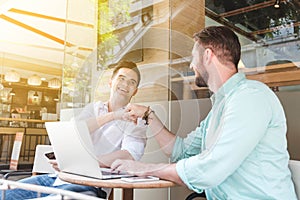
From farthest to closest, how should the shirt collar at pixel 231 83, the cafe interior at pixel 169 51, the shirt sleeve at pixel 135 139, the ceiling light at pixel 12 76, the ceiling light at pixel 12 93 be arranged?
the ceiling light at pixel 12 93
the ceiling light at pixel 12 76
the cafe interior at pixel 169 51
the shirt sleeve at pixel 135 139
the shirt collar at pixel 231 83

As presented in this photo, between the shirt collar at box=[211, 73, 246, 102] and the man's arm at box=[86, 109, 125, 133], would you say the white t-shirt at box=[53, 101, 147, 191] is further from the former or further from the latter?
the shirt collar at box=[211, 73, 246, 102]

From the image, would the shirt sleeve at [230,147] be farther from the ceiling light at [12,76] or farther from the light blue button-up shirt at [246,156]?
the ceiling light at [12,76]

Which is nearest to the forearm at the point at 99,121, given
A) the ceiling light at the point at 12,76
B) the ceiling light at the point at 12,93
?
the ceiling light at the point at 12,76

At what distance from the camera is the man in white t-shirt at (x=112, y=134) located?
1.66 meters

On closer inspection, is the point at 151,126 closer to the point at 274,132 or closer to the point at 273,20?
the point at 274,132

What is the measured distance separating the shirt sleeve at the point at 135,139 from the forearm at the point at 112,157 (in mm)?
43

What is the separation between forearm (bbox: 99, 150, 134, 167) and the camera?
162 cm

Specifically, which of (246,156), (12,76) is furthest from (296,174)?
(12,76)

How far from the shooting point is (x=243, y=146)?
1.18m

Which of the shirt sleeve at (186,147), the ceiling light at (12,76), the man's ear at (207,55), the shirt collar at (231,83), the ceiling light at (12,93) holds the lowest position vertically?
the shirt sleeve at (186,147)

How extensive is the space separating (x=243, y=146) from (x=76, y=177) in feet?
2.28

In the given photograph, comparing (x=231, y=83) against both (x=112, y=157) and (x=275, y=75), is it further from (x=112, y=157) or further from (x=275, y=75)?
(x=275, y=75)

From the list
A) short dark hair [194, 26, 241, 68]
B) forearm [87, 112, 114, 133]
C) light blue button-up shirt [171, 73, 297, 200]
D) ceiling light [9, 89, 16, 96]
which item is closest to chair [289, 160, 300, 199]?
light blue button-up shirt [171, 73, 297, 200]

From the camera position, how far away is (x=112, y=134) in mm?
1886
